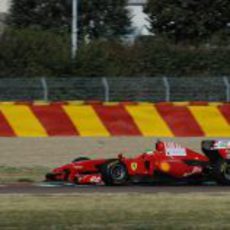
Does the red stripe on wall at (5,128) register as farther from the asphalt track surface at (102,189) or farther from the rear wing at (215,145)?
the rear wing at (215,145)

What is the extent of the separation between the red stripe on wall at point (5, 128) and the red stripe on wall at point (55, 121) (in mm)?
588

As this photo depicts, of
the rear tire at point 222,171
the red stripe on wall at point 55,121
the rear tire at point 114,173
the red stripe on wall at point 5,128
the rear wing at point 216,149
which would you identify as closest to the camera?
the rear tire at point 114,173

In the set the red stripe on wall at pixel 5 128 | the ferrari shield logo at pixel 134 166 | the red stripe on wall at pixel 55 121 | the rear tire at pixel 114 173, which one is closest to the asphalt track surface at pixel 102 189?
the rear tire at pixel 114 173

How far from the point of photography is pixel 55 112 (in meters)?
19.7

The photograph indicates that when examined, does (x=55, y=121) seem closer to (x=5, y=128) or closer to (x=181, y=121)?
(x=5, y=128)

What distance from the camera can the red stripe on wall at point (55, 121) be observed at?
1959cm

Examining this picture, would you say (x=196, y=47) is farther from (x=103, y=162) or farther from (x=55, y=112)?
(x=103, y=162)

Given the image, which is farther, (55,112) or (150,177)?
(55,112)

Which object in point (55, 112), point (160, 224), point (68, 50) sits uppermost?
point (68, 50)

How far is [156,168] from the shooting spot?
16.2 m

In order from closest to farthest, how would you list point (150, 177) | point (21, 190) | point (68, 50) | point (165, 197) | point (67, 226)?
point (67, 226) → point (165, 197) → point (21, 190) → point (150, 177) → point (68, 50)

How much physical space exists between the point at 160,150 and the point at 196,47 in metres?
9.88

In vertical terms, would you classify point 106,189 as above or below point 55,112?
below

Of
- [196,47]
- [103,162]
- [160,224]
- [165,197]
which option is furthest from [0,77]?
[160,224]
